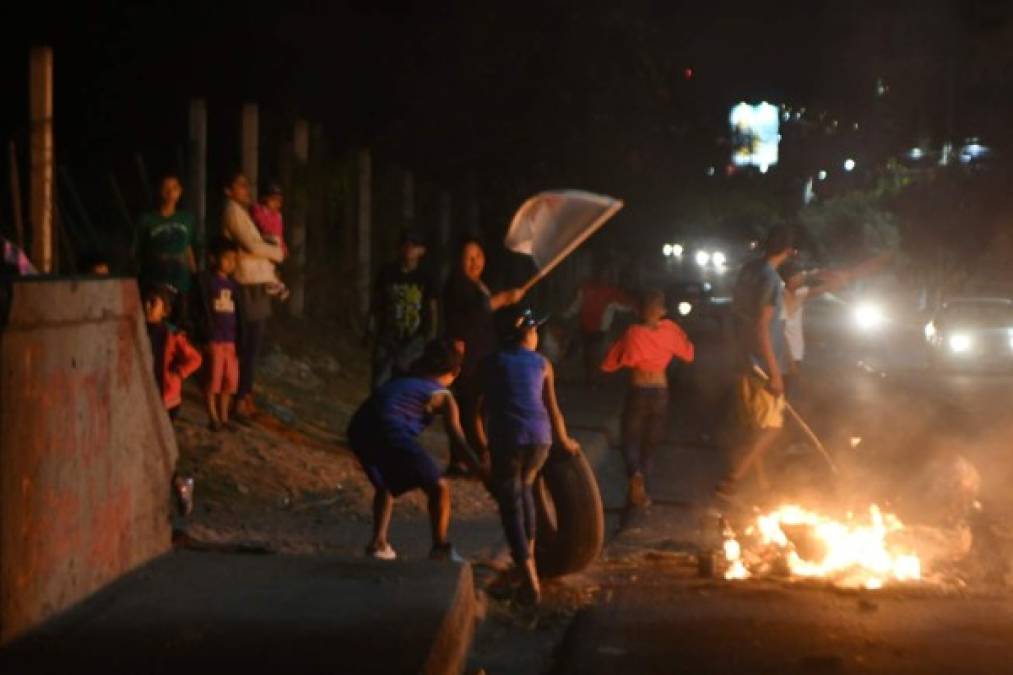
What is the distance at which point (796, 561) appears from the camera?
31.6ft

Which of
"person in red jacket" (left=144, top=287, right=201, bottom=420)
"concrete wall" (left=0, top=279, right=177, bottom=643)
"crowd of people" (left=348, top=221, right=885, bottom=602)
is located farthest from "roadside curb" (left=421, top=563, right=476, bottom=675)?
"person in red jacket" (left=144, top=287, right=201, bottom=420)

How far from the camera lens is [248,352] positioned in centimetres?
1289

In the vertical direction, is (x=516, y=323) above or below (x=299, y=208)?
below

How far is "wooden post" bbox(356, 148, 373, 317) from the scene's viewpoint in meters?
20.4

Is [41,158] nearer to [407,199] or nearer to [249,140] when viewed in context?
[249,140]

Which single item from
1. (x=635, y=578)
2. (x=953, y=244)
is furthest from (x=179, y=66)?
(x=953, y=244)

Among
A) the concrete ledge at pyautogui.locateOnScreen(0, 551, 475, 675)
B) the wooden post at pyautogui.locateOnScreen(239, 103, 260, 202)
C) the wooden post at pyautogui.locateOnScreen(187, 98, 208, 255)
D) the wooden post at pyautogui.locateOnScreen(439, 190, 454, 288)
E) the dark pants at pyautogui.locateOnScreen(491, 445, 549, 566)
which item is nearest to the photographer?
the concrete ledge at pyautogui.locateOnScreen(0, 551, 475, 675)

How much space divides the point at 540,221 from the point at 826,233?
351 ft

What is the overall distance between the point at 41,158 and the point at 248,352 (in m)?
2.13

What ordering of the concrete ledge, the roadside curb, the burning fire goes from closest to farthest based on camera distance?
the concrete ledge → the roadside curb → the burning fire

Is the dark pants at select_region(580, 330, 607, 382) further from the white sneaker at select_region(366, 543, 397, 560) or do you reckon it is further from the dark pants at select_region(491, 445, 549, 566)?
the dark pants at select_region(491, 445, 549, 566)

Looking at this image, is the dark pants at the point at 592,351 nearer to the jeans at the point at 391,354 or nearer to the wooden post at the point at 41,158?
the jeans at the point at 391,354

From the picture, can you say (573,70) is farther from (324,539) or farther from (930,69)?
(324,539)

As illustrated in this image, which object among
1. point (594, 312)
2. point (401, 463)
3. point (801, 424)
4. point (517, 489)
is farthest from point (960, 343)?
point (401, 463)
